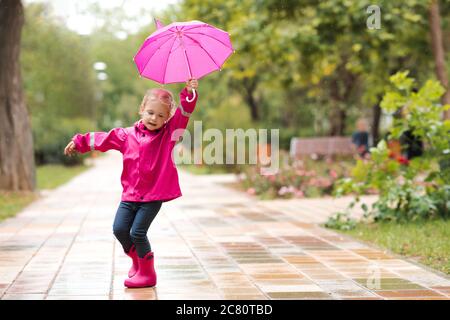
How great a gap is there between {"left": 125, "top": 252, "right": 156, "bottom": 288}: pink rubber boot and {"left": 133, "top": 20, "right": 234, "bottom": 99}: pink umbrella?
136 centimetres

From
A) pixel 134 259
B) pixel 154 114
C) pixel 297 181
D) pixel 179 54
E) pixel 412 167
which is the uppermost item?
pixel 179 54

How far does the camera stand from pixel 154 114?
5688 mm

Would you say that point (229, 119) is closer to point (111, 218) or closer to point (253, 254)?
point (111, 218)

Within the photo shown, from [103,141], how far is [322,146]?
58.1 feet

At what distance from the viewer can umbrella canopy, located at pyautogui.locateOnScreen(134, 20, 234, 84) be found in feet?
19.2

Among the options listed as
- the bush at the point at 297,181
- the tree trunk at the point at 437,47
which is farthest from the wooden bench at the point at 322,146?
the tree trunk at the point at 437,47

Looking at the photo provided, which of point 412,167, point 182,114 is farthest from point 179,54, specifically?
A: point 412,167

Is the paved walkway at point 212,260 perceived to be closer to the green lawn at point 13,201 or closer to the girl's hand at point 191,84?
the green lawn at point 13,201

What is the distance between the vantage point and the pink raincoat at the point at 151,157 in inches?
223

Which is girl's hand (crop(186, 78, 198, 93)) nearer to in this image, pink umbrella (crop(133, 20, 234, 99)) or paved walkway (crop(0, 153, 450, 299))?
pink umbrella (crop(133, 20, 234, 99))

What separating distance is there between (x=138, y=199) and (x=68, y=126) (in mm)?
25649

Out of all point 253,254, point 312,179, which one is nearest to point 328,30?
point 312,179

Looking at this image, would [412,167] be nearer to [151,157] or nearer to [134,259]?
[134,259]

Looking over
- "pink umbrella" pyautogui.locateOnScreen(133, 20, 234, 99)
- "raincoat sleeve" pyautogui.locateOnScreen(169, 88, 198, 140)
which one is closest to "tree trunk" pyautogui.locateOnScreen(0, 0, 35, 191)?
"pink umbrella" pyautogui.locateOnScreen(133, 20, 234, 99)
